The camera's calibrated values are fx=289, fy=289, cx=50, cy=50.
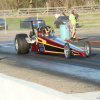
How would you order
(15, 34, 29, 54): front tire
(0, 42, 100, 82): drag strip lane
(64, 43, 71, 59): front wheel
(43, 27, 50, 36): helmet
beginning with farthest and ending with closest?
1. (15, 34, 29, 54): front tire
2. (43, 27, 50, 36): helmet
3. (64, 43, 71, 59): front wheel
4. (0, 42, 100, 82): drag strip lane

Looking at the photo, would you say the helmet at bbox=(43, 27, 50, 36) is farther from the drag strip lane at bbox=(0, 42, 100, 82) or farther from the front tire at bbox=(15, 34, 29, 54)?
the drag strip lane at bbox=(0, 42, 100, 82)

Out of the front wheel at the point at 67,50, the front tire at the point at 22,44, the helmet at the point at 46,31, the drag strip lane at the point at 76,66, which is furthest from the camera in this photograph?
the front tire at the point at 22,44

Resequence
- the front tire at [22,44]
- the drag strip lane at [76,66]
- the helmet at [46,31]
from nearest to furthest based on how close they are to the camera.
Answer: the drag strip lane at [76,66]
the helmet at [46,31]
the front tire at [22,44]

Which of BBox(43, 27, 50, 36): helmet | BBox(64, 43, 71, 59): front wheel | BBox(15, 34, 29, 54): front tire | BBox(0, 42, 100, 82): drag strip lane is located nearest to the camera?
BBox(0, 42, 100, 82): drag strip lane

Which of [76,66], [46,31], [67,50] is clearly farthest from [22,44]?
[76,66]

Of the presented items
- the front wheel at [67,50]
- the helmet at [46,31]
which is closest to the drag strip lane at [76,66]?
the front wheel at [67,50]

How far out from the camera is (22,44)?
13.2 metres

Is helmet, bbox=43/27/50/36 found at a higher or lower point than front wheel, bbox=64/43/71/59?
higher

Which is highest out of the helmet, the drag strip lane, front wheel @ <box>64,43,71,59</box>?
the helmet

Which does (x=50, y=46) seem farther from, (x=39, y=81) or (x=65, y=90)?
(x=65, y=90)

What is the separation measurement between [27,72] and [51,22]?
121ft

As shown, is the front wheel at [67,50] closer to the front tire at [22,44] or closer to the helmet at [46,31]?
the helmet at [46,31]

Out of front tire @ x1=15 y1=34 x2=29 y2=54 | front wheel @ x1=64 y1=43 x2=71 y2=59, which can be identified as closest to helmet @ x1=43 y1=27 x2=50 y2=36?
front tire @ x1=15 y1=34 x2=29 y2=54

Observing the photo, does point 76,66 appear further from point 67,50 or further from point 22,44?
point 22,44
